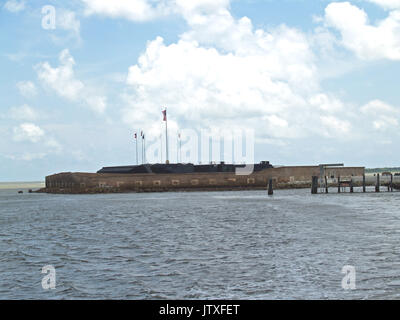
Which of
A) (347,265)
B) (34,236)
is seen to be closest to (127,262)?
(347,265)

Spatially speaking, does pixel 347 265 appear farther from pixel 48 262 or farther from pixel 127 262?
pixel 48 262

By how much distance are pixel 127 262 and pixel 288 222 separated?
17464mm

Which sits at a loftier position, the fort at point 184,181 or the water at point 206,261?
the fort at point 184,181

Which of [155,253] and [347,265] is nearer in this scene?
[347,265]

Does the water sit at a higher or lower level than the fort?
lower

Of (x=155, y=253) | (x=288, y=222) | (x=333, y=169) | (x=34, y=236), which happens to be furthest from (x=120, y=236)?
(x=333, y=169)

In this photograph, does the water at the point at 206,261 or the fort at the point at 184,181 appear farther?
the fort at the point at 184,181

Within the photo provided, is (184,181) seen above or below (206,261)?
above

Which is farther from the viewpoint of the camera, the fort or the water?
the fort

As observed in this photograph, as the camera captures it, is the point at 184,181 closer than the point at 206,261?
No

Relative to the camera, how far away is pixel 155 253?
65.4 feet

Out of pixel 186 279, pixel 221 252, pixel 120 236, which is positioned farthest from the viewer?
pixel 120 236
